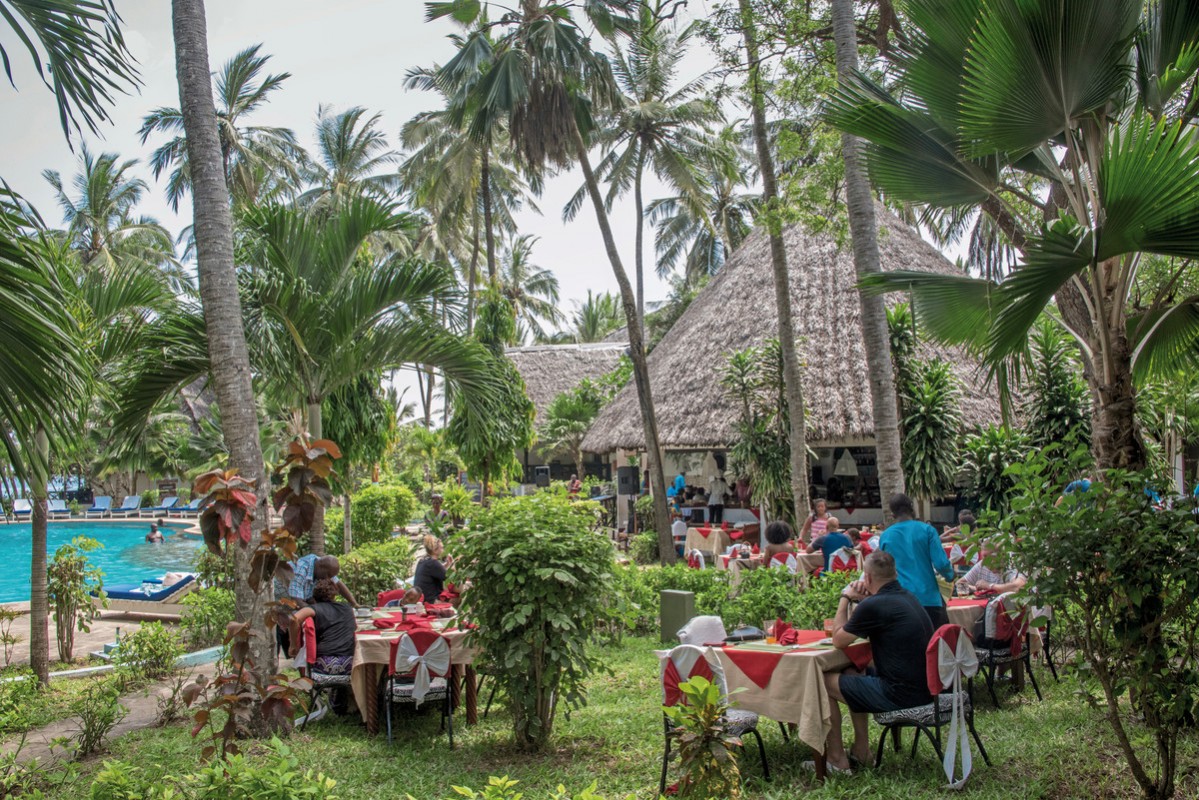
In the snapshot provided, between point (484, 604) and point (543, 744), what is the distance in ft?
3.37

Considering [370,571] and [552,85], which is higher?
[552,85]

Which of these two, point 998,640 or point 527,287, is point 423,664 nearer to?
point 998,640

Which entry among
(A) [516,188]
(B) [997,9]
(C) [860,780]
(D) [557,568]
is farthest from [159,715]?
(A) [516,188]

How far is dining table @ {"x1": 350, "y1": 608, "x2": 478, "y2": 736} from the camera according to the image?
6508mm

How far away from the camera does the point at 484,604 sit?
19.1ft

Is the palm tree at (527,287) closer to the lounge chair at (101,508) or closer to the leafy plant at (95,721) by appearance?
the lounge chair at (101,508)

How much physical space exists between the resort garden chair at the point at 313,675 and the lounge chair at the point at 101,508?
3390 cm

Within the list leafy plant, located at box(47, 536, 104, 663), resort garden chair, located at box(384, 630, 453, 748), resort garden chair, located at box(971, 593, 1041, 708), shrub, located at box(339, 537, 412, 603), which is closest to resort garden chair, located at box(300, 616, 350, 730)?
resort garden chair, located at box(384, 630, 453, 748)

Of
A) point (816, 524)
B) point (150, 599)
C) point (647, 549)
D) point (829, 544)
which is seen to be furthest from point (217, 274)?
point (647, 549)

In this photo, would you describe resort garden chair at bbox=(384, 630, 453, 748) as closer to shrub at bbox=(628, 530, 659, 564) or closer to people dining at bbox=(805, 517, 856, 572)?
people dining at bbox=(805, 517, 856, 572)

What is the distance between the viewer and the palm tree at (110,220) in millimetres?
30969

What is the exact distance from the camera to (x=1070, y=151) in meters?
4.88

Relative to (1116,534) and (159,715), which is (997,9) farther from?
(159,715)

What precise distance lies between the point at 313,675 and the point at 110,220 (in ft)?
108
